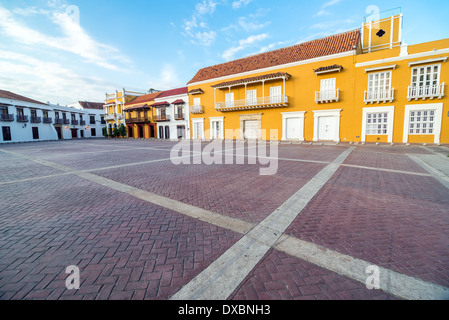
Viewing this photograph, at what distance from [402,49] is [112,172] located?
21769mm

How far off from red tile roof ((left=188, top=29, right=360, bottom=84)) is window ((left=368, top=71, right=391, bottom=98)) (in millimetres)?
3177

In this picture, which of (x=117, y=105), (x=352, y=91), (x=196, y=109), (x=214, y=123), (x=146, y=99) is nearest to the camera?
(x=352, y=91)

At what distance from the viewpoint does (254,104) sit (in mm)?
22688

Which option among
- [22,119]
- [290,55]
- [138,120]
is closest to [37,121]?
[22,119]

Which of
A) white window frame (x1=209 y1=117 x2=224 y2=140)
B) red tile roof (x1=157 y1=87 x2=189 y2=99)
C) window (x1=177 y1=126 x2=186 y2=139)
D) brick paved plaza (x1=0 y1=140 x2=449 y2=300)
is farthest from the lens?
red tile roof (x1=157 y1=87 x2=189 y2=99)

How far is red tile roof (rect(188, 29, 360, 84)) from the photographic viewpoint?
18572mm

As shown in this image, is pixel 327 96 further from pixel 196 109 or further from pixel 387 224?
pixel 387 224

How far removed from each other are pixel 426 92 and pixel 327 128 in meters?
7.08

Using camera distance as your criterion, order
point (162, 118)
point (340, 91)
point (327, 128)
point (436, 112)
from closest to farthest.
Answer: point (436, 112), point (340, 91), point (327, 128), point (162, 118)

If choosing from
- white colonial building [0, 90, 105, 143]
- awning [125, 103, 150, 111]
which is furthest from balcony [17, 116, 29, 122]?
awning [125, 103, 150, 111]

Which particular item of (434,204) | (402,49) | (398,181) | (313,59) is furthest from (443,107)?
(434,204)

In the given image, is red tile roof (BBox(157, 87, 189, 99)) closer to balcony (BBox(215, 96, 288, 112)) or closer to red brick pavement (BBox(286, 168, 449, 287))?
balcony (BBox(215, 96, 288, 112))

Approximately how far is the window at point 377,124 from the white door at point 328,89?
11.6 ft

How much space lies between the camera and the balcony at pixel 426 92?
1477 cm
